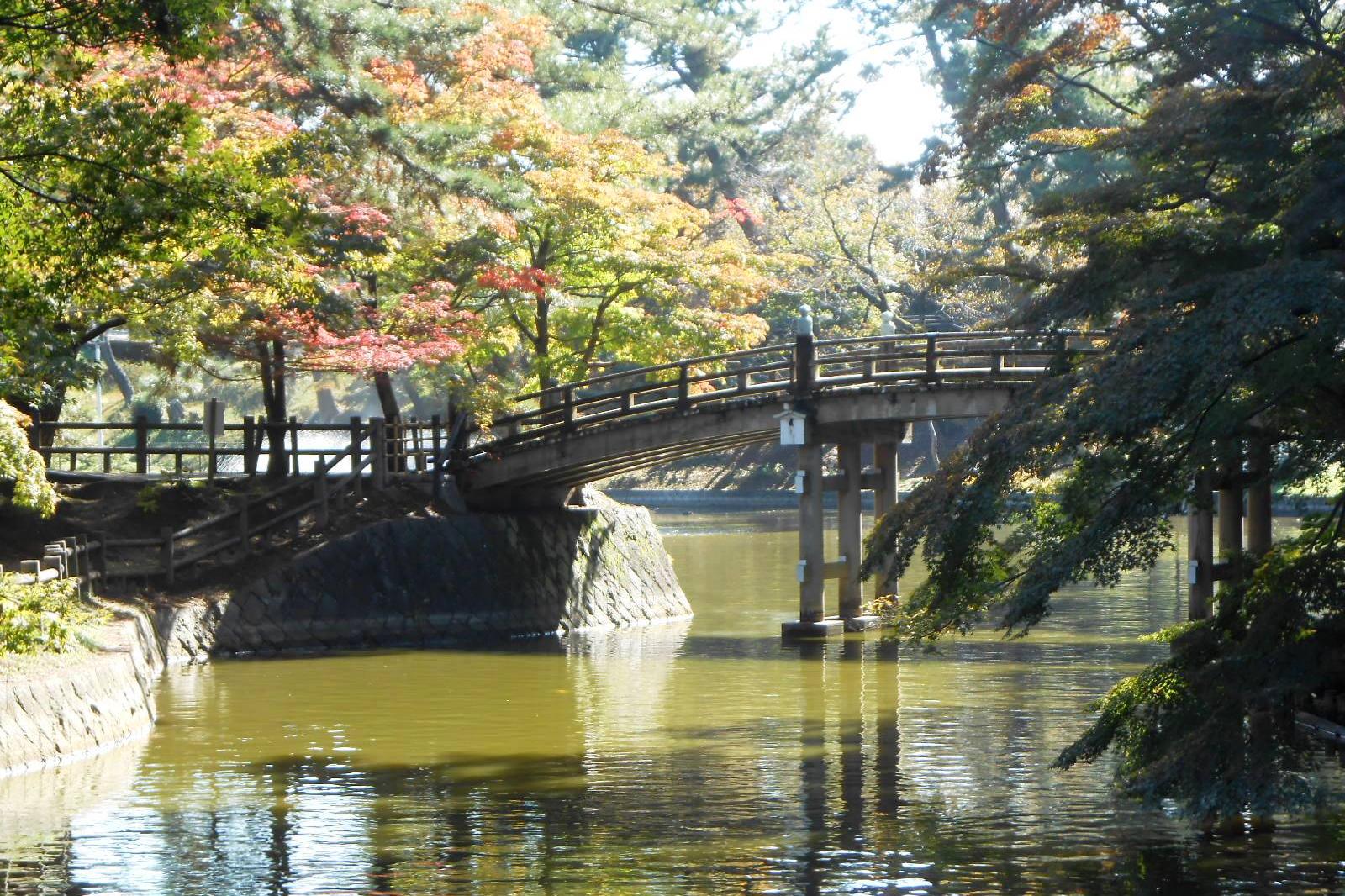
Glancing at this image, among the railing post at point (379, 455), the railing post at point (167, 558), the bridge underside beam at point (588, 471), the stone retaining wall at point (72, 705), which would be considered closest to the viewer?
the stone retaining wall at point (72, 705)

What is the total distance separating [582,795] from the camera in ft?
49.4

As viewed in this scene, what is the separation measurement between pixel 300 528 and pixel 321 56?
7.04m

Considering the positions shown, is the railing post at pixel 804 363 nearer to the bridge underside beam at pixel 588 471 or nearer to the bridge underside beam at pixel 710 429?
the bridge underside beam at pixel 710 429

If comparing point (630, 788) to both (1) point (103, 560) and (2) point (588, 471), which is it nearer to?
(1) point (103, 560)

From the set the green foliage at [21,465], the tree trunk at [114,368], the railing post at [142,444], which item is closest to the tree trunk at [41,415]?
the railing post at [142,444]

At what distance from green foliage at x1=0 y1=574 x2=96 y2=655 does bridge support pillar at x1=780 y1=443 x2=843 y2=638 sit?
11.6 m

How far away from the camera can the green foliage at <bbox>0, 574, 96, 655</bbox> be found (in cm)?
1479

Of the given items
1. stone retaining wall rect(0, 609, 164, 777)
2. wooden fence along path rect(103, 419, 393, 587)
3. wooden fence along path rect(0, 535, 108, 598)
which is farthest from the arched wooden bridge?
stone retaining wall rect(0, 609, 164, 777)

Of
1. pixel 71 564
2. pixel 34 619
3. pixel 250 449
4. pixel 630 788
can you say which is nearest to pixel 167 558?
pixel 71 564

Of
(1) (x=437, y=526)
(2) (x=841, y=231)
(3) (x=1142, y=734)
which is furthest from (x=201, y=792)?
(2) (x=841, y=231)

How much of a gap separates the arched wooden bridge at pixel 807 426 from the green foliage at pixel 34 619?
10.6 meters

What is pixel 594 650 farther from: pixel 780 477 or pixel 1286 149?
pixel 780 477

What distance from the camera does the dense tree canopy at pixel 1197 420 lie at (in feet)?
37.2

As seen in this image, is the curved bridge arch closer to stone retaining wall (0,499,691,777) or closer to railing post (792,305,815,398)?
railing post (792,305,815,398)
